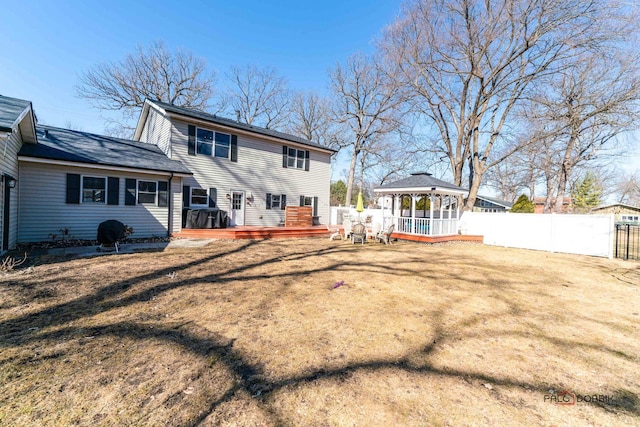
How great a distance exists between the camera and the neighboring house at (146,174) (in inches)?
347

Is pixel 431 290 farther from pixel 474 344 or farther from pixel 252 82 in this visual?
pixel 252 82

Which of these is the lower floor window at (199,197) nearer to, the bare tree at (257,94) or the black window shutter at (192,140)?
the black window shutter at (192,140)

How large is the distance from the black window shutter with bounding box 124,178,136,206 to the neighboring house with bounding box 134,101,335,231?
1.97m

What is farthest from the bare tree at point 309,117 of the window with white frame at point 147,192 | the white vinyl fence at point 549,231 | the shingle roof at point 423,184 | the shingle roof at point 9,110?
the shingle roof at point 9,110

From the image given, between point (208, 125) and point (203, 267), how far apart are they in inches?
376

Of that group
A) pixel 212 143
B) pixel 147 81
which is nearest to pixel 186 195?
pixel 212 143

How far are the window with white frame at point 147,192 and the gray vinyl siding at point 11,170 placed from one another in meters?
3.43

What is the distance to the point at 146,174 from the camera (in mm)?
11109

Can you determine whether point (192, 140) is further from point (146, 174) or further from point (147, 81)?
point (147, 81)

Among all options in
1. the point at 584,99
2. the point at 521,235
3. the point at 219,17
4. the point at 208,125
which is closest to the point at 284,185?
the point at 208,125

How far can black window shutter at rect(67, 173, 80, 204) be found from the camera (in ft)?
31.7

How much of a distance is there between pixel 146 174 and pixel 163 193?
1.03m

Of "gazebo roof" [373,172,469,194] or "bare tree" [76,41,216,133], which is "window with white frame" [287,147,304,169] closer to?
"gazebo roof" [373,172,469,194]

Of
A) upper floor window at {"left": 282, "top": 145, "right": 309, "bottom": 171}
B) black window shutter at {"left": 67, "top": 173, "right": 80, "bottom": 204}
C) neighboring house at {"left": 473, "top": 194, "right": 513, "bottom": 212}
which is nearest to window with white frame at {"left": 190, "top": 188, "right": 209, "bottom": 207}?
black window shutter at {"left": 67, "top": 173, "right": 80, "bottom": 204}
